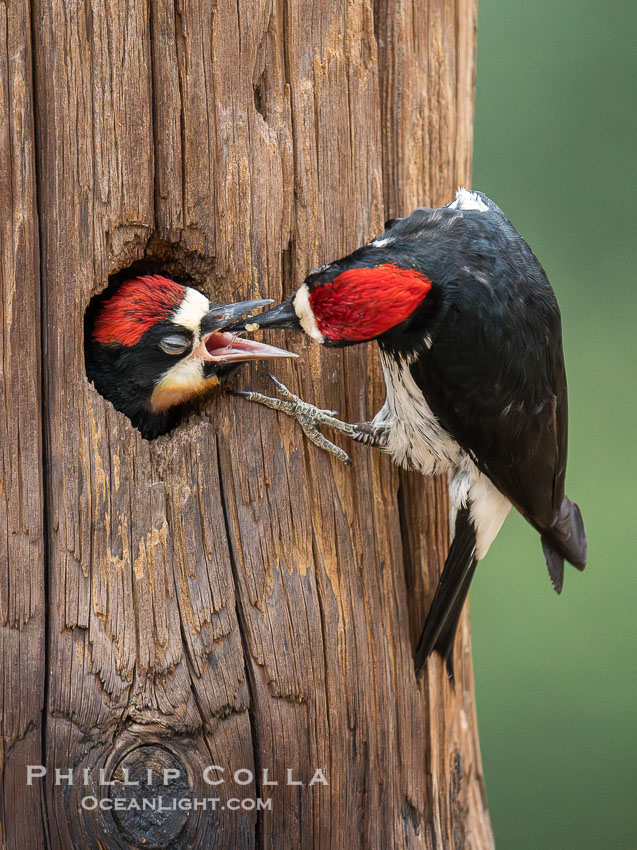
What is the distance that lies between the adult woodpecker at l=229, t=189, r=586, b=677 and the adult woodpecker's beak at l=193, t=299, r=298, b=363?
99 mm

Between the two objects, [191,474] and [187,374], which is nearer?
[191,474]

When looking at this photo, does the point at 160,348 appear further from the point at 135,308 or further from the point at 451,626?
the point at 451,626

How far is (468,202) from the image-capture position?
2.34m

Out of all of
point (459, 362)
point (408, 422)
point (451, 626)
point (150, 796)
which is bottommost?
point (150, 796)

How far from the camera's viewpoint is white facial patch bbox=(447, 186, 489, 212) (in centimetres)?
231

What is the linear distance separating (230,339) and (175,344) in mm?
155

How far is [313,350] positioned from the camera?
2236 millimetres

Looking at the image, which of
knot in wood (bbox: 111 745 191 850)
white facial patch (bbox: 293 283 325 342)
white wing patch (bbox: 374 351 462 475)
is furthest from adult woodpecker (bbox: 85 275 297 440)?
knot in wood (bbox: 111 745 191 850)

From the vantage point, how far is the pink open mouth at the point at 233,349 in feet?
7.11

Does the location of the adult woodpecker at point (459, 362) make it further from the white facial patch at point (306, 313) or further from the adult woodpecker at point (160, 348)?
the adult woodpecker at point (160, 348)

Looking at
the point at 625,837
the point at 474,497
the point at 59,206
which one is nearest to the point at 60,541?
the point at 59,206

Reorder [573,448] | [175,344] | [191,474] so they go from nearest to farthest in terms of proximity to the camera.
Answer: [191,474] < [175,344] < [573,448]

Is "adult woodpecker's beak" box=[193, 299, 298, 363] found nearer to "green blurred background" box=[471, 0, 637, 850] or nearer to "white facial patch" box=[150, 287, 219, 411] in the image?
"white facial patch" box=[150, 287, 219, 411]

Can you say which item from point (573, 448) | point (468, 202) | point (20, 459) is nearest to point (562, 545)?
point (468, 202)
